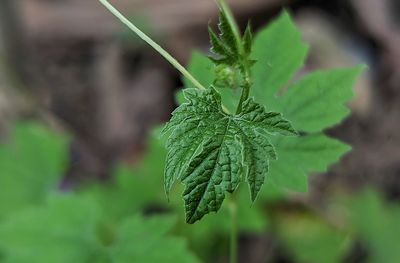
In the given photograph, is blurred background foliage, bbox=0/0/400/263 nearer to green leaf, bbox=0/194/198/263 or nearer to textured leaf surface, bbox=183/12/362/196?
green leaf, bbox=0/194/198/263

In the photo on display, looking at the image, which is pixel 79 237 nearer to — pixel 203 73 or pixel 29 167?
pixel 203 73

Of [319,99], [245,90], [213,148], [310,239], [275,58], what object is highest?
[310,239]

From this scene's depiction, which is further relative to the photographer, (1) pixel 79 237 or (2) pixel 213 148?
(1) pixel 79 237

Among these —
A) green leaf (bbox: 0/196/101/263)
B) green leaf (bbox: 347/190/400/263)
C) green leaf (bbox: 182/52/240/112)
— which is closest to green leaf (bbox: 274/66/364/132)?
green leaf (bbox: 182/52/240/112)

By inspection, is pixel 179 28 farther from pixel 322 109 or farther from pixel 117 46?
pixel 322 109

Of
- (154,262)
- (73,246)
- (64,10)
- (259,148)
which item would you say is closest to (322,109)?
(259,148)

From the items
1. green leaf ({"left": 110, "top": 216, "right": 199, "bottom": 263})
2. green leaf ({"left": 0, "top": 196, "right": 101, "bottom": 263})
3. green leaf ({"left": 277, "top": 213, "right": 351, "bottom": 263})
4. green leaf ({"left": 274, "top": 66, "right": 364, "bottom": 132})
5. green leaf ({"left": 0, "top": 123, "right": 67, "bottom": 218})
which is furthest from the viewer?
green leaf ({"left": 277, "top": 213, "right": 351, "bottom": 263})

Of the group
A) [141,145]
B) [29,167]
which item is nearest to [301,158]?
[29,167]
